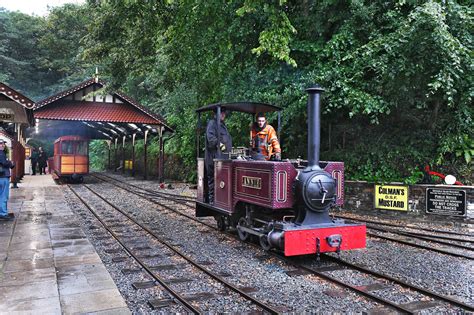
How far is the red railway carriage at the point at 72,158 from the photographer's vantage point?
2166 centimetres

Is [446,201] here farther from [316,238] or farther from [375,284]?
[375,284]

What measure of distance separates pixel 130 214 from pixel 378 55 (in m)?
7.62

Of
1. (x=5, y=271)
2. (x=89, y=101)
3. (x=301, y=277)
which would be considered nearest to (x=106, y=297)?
(x=5, y=271)

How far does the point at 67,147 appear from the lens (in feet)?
72.2

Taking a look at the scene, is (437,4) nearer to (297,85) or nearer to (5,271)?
(297,85)

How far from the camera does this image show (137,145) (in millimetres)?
31734

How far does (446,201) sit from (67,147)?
19.1 meters

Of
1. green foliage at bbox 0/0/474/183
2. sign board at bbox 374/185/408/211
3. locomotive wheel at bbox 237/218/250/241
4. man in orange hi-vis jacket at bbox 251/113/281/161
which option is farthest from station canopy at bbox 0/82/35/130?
sign board at bbox 374/185/408/211

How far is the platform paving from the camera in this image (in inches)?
165

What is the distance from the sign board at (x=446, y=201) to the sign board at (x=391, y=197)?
57cm

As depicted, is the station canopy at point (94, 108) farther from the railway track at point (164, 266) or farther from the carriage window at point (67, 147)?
the railway track at point (164, 266)

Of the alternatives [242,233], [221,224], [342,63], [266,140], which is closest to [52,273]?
[242,233]

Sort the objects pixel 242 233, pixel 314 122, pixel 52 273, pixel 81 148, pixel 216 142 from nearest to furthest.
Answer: pixel 52 273 → pixel 314 122 → pixel 242 233 → pixel 216 142 → pixel 81 148

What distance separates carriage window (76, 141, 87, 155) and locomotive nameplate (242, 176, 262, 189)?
17.7 m
